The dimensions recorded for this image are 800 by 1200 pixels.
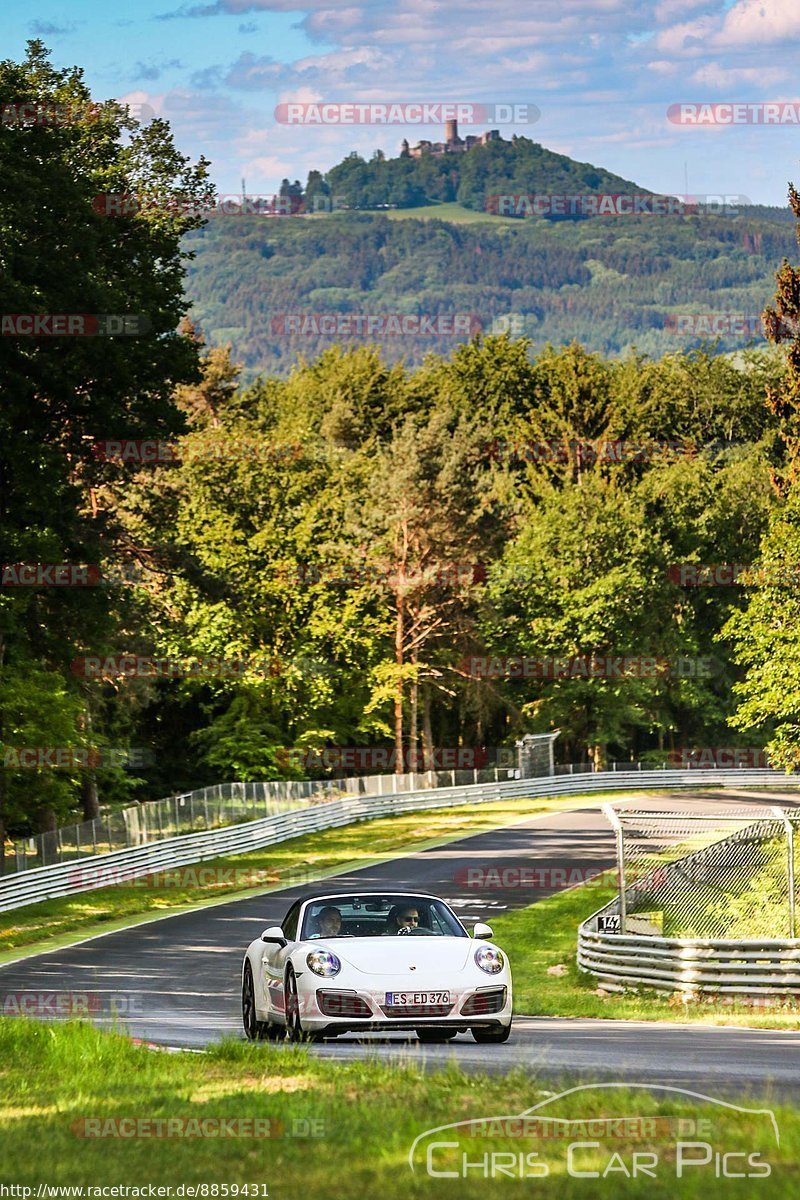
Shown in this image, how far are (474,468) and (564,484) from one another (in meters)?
4.77

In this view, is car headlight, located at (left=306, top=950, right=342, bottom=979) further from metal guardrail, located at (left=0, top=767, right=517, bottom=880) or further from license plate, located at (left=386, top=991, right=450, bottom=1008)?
metal guardrail, located at (left=0, top=767, right=517, bottom=880)

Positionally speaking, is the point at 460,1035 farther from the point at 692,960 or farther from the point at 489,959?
the point at 692,960

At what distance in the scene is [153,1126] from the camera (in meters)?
8.54

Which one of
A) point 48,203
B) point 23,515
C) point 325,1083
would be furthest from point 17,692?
point 325,1083

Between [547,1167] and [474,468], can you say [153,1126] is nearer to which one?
[547,1167]

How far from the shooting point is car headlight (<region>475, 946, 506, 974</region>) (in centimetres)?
1382

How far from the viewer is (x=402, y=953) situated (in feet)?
44.9

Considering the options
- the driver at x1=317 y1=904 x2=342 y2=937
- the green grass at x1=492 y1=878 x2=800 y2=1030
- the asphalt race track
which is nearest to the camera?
the asphalt race track

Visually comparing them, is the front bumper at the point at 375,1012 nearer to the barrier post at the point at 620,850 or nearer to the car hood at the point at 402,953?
the car hood at the point at 402,953

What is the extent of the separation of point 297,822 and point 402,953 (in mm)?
40125

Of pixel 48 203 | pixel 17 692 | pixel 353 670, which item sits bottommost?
pixel 353 670

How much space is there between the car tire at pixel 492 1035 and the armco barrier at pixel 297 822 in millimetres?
23159

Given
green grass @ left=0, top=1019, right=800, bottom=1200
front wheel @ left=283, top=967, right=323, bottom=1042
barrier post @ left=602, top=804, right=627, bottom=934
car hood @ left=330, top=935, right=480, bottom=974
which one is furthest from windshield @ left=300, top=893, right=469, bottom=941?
barrier post @ left=602, top=804, right=627, bottom=934

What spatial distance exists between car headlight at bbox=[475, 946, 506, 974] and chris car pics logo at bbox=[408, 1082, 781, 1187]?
5533 mm
